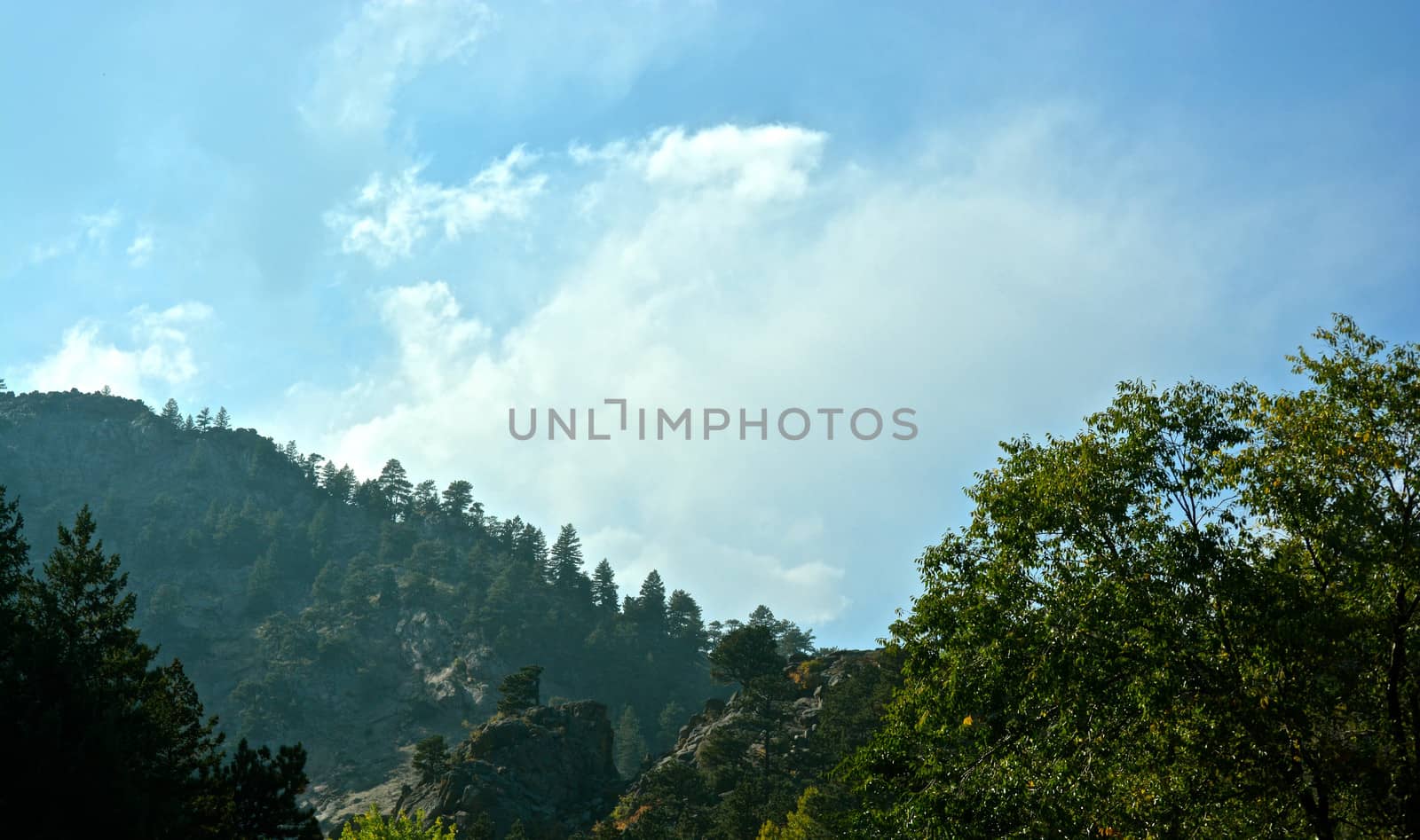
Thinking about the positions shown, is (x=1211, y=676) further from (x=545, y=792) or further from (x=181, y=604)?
(x=181, y=604)

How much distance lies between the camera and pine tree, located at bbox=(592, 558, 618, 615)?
180750 mm

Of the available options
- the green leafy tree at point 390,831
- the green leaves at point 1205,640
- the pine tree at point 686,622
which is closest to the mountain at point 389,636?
the pine tree at point 686,622

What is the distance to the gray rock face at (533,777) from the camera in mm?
81312

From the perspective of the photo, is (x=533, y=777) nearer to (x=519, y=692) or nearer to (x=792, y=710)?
(x=519, y=692)

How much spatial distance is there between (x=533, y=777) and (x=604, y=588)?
92904 millimetres

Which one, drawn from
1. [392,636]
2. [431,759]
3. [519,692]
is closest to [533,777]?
[431,759]

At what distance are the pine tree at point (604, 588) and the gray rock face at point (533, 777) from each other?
79.6 meters

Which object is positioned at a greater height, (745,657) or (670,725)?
(745,657)

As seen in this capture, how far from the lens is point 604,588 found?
594 feet

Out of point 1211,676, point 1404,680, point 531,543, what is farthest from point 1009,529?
point 531,543

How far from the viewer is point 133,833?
19.3 meters

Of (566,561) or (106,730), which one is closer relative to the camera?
(106,730)

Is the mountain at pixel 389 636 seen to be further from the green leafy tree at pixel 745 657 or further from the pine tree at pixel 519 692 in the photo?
the green leafy tree at pixel 745 657

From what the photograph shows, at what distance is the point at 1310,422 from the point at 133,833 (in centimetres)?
2558
